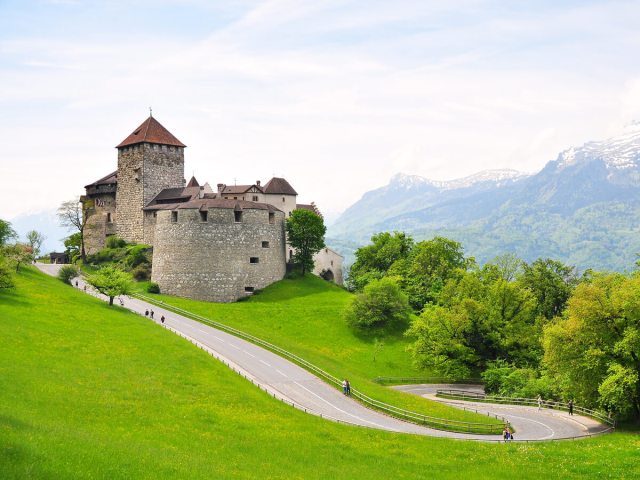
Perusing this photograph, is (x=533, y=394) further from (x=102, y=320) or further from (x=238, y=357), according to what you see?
(x=102, y=320)

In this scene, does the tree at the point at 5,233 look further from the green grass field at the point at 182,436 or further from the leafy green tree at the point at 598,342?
the leafy green tree at the point at 598,342

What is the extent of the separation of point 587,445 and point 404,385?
30.1 meters

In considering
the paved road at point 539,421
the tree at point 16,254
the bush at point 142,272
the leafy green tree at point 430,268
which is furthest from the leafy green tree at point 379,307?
the tree at point 16,254

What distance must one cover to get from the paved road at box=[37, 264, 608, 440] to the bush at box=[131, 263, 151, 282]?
25352 mm

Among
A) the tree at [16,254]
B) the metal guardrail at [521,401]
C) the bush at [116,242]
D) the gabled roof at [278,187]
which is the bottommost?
the metal guardrail at [521,401]

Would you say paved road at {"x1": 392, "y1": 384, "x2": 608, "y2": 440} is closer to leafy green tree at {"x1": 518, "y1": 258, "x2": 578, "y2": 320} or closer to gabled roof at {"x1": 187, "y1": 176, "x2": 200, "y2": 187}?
leafy green tree at {"x1": 518, "y1": 258, "x2": 578, "y2": 320}

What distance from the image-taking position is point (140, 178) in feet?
369

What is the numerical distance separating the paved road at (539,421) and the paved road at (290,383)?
0.13 m

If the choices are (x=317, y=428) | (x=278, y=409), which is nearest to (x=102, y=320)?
(x=278, y=409)

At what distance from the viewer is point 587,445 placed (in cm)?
4412

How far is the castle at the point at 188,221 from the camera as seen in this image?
326ft

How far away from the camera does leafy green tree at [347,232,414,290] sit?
4459 inches

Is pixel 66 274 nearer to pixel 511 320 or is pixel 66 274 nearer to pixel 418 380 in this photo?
pixel 418 380

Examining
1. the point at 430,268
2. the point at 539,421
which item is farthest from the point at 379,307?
the point at 539,421
